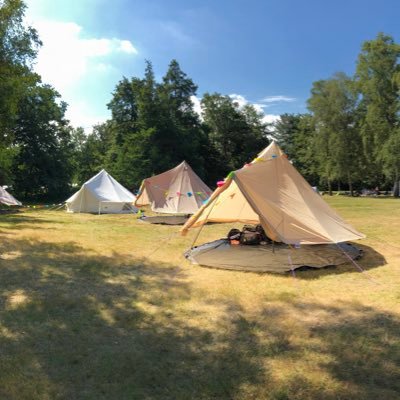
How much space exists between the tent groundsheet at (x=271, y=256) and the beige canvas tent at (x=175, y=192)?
7447 millimetres

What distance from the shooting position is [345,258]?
7.91 meters

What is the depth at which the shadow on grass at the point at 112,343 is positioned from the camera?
3.33m

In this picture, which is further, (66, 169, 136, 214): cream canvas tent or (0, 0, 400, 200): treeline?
(0, 0, 400, 200): treeline

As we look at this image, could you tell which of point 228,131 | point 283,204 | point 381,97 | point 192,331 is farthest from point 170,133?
point 192,331

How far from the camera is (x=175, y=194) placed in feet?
53.3

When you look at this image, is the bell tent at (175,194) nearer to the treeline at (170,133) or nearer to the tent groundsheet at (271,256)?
the tent groundsheet at (271,256)

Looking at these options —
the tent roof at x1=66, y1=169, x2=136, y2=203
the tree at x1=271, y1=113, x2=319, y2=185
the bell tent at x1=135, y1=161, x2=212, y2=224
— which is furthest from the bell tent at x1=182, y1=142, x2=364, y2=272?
the tree at x1=271, y1=113, x2=319, y2=185

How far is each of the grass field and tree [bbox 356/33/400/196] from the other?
105 feet

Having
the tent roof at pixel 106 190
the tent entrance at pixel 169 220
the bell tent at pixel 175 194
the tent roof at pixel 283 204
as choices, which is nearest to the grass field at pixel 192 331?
the tent roof at pixel 283 204

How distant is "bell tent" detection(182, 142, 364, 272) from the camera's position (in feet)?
24.8

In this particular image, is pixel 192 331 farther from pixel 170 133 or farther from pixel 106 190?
pixel 170 133

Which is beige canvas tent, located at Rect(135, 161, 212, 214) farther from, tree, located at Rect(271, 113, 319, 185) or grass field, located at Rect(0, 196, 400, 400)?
tree, located at Rect(271, 113, 319, 185)

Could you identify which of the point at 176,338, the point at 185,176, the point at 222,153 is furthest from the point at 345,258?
the point at 222,153

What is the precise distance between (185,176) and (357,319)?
1209cm
